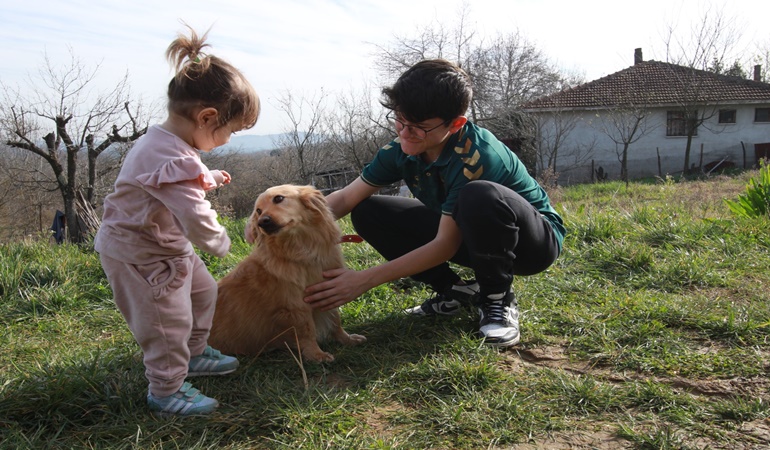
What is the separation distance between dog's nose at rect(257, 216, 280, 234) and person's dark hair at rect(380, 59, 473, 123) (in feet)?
2.72

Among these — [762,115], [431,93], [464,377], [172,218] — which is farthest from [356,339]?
[762,115]

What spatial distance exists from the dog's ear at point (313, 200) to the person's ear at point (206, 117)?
712mm

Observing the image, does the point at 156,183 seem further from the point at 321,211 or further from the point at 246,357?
the point at 246,357

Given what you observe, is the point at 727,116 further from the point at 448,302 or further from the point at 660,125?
the point at 448,302

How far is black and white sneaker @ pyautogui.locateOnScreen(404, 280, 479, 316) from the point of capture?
123 inches

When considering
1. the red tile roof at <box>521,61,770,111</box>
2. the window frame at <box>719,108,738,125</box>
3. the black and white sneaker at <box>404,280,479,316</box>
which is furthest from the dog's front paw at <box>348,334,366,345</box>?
the window frame at <box>719,108,738,125</box>

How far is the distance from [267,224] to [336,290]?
483mm

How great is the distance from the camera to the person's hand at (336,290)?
259 cm

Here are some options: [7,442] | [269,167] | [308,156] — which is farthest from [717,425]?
[269,167]

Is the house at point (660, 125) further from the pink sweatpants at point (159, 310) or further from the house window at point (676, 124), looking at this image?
the pink sweatpants at point (159, 310)

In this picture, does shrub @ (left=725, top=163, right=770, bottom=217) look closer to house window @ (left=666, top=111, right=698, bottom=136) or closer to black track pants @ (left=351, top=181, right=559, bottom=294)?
black track pants @ (left=351, top=181, right=559, bottom=294)

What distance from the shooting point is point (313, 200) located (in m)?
2.72

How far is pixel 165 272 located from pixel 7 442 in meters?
0.84

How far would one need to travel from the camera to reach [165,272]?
205 centimetres
